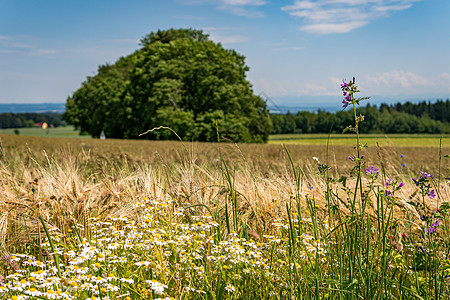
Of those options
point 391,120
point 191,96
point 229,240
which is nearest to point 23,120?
point 191,96

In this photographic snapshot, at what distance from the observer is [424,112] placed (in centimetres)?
5828

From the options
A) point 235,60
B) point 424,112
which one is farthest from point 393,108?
Result: point 235,60

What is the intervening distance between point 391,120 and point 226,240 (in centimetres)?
5296

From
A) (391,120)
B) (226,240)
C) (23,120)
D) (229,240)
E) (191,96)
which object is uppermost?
(191,96)

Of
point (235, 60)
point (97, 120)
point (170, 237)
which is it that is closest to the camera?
point (170, 237)

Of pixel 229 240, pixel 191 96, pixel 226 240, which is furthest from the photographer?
pixel 191 96

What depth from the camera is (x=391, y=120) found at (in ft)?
167

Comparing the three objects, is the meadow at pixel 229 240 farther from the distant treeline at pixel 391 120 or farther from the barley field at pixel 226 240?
the distant treeline at pixel 391 120

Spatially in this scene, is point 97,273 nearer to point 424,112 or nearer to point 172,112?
point 172,112

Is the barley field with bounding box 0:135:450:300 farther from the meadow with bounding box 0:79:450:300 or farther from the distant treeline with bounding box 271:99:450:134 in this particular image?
the distant treeline with bounding box 271:99:450:134

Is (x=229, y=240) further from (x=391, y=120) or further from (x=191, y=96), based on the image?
(x=391, y=120)

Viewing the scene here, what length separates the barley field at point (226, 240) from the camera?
2270 millimetres

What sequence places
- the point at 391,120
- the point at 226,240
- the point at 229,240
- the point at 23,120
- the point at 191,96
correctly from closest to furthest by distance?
the point at 229,240 < the point at 226,240 < the point at 191,96 < the point at 391,120 < the point at 23,120

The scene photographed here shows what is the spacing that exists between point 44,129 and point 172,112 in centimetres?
8814
